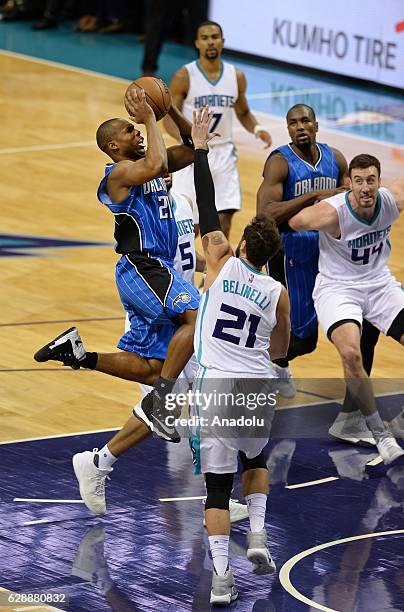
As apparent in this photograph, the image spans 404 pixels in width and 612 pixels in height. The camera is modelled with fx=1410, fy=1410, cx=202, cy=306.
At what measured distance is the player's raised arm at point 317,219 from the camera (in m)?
8.52

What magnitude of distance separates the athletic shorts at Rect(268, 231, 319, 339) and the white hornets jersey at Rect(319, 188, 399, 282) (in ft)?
0.90

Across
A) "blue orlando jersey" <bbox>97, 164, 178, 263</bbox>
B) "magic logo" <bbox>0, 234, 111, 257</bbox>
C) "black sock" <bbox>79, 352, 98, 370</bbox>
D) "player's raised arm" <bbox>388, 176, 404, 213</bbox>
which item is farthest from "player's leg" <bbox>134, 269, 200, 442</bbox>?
"magic logo" <bbox>0, 234, 111, 257</bbox>

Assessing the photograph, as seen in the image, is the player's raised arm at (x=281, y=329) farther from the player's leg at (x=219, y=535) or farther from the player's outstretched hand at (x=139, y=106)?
the player's outstretched hand at (x=139, y=106)

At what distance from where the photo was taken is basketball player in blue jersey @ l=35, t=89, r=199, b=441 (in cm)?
750

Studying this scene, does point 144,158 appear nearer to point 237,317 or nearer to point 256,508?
point 237,317

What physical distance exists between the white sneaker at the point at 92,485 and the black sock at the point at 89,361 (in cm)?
53

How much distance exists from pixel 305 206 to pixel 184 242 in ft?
3.11

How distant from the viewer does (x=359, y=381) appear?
8352mm

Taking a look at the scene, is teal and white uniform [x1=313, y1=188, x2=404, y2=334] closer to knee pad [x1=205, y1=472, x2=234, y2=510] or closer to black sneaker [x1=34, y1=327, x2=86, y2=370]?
black sneaker [x1=34, y1=327, x2=86, y2=370]

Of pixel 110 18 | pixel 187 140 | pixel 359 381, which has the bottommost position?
pixel 359 381

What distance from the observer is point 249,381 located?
6719 millimetres

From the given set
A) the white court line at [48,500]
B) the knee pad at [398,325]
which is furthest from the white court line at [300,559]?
the knee pad at [398,325]

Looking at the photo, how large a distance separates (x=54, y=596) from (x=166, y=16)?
14.3 metres

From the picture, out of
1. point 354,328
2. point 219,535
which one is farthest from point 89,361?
point 354,328
